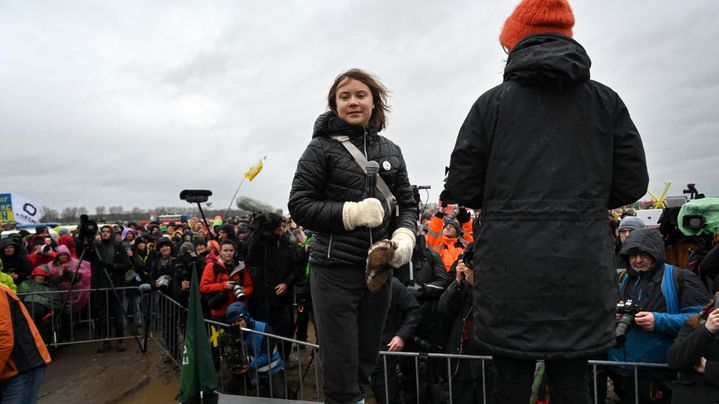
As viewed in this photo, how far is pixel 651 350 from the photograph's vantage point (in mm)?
3207

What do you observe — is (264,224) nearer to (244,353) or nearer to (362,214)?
(244,353)

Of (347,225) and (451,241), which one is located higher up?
(347,225)

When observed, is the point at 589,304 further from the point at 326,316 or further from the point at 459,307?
the point at 459,307

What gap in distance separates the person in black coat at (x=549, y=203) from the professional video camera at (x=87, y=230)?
6.41 meters

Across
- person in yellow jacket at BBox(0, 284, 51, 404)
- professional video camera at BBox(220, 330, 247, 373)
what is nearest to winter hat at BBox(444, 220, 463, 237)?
professional video camera at BBox(220, 330, 247, 373)

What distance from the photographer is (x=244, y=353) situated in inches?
179

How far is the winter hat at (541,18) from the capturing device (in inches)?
64.8

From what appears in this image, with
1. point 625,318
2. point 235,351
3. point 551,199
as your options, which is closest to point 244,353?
point 235,351

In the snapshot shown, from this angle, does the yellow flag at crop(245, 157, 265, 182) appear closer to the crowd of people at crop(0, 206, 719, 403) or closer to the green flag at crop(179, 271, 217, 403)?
the crowd of people at crop(0, 206, 719, 403)

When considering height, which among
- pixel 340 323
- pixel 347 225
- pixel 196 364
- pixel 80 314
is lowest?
pixel 80 314

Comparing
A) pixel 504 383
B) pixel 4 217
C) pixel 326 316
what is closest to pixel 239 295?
pixel 326 316

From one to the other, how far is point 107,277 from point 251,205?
11.1 feet

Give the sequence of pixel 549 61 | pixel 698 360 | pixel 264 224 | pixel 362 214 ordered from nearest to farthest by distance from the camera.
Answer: pixel 549 61
pixel 362 214
pixel 698 360
pixel 264 224

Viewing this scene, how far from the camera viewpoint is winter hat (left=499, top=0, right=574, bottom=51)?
64.8 inches
